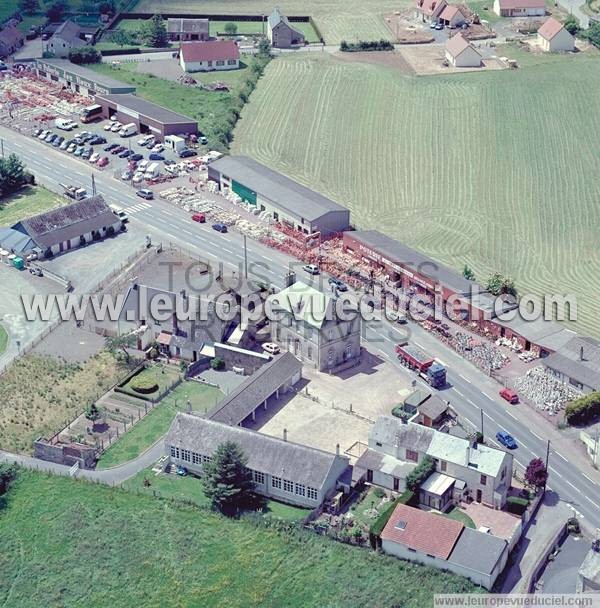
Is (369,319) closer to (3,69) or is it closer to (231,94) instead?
(231,94)

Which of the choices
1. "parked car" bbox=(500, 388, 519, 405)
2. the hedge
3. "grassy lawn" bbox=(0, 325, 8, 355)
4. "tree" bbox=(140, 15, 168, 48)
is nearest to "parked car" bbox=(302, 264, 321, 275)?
"parked car" bbox=(500, 388, 519, 405)

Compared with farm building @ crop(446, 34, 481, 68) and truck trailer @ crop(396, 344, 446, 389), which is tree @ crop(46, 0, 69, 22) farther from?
truck trailer @ crop(396, 344, 446, 389)

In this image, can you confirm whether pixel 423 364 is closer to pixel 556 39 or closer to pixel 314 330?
pixel 314 330

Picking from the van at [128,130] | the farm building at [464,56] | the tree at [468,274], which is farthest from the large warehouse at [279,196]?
the farm building at [464,56]

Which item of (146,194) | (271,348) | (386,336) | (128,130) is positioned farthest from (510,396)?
(128,130)

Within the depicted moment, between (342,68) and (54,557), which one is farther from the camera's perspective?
(342,68)

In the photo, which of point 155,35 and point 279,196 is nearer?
point 279,196

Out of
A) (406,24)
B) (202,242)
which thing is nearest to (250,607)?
(202,242)
